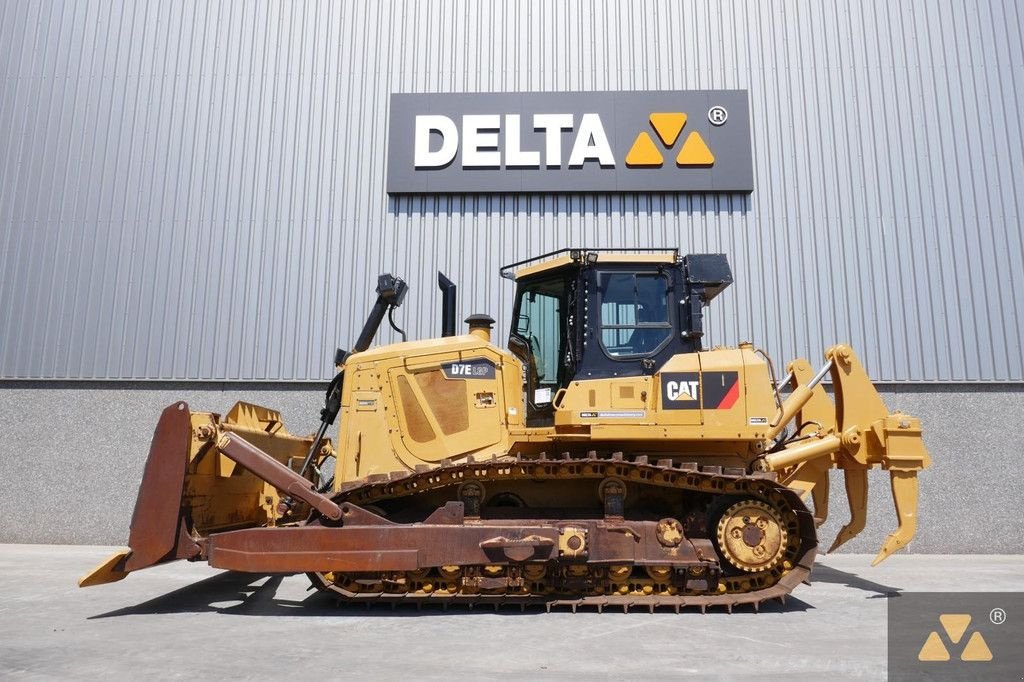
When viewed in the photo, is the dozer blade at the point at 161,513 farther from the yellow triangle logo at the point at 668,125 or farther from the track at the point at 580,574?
the yellow triangle logo at the point at 668,125

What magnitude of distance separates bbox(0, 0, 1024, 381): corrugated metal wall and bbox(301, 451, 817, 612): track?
5.14 m

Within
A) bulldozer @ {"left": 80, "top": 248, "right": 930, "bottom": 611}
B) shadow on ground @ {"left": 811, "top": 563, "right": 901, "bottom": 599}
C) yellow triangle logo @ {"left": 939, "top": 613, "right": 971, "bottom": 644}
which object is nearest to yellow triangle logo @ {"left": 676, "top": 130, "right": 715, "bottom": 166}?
bulldozer @ {"left": 80, "top": 248, "right": 930, "bottom": 611}

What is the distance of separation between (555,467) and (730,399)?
1.70m

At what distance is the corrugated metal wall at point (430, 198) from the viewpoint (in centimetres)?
1021

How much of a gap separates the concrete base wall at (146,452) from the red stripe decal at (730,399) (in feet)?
17.8

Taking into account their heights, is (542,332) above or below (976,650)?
above

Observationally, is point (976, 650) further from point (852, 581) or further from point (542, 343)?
point (542, 343)

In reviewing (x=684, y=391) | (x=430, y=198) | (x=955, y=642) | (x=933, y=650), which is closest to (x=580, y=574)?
(x=684, y=391)

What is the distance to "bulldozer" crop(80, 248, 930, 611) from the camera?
5.23 meters

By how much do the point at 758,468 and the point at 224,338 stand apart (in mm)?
8602

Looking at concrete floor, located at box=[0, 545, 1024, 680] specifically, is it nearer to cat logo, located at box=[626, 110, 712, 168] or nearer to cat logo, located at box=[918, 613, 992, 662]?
cat logo, located at box=[918, 613, 992, 662]

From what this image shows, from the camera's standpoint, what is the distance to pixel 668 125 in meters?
10.6

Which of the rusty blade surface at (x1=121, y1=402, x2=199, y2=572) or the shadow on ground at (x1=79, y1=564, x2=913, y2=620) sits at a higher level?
the rusty blade surface at (x1=121, y1=402, x2=199, y2=572)

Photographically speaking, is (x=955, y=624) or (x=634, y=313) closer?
(x=955, y=624)
